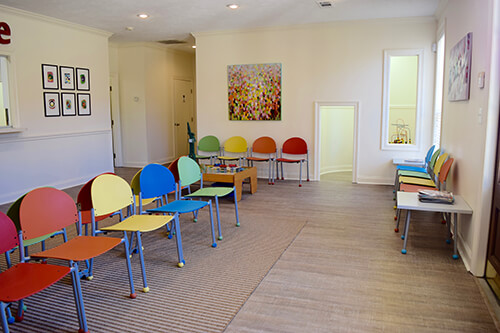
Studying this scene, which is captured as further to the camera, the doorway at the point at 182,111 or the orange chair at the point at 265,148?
the doorway at the point at 182,111

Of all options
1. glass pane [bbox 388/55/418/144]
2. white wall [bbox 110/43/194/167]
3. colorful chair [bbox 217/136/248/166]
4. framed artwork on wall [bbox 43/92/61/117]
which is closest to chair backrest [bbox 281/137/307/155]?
colorful chair [bbox 217/136/248/166]

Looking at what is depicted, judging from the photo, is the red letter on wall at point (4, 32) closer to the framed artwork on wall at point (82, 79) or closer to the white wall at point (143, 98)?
the framed artwork on wall at point (82, 79)

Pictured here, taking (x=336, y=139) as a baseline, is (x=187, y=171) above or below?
below

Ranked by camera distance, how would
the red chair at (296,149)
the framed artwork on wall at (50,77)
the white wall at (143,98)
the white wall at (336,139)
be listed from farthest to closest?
the white wall at (143,98), the white wall at (336,139), the red chair at (296,149), the framed artwork on wall at (50,77)

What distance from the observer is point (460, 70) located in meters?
4.23

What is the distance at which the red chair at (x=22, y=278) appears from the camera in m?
2.12

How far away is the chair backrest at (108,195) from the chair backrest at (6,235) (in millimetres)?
656

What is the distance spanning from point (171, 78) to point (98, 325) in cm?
821

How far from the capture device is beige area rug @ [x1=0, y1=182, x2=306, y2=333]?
262cm

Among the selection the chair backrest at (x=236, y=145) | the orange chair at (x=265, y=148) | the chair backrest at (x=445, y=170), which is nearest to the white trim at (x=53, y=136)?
the chair backrest at (x=236, y=145)

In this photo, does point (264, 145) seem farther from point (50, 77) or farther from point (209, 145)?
point (50, 77)

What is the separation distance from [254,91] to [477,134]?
16.3 ft

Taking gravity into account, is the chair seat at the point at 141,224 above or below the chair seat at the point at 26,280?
above

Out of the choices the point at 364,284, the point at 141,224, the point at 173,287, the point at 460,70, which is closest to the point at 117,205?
the point at 141,224
